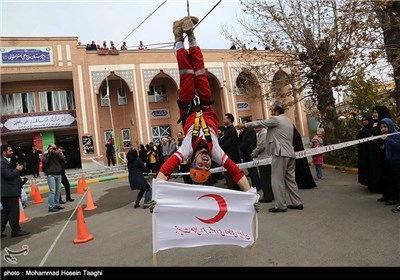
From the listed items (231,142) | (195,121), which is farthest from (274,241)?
(231,142)

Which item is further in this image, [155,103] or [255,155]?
[155,103]

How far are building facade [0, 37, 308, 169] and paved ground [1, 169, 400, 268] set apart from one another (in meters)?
17.7

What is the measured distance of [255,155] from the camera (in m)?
7.27

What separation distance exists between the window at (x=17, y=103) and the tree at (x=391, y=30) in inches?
1011

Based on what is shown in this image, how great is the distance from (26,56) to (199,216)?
24.7 m

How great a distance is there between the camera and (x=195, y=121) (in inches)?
183

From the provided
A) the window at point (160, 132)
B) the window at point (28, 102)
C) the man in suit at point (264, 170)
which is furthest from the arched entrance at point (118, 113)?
the man in suit at point (264, 170)

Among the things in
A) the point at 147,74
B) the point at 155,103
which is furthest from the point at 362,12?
the point at 155,103

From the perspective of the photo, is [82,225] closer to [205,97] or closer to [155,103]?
[205,97]

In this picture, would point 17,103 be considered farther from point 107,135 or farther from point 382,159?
point 382,159

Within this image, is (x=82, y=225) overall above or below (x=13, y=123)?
below
